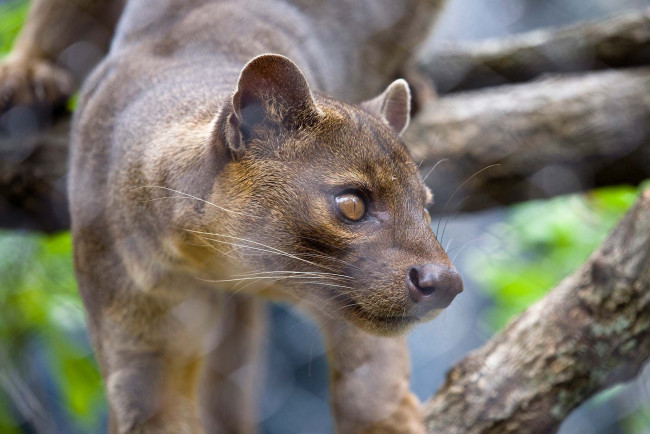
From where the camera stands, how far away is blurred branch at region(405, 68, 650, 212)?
2.19 metres

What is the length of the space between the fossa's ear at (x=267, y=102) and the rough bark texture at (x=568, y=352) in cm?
72

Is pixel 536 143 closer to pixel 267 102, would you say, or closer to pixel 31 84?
pixel 267 102

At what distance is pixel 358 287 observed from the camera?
1050 mm

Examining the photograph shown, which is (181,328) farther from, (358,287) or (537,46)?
(537,46)

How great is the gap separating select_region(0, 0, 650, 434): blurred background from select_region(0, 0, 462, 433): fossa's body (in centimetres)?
28

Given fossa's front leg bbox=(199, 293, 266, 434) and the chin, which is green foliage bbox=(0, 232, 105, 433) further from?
the chin

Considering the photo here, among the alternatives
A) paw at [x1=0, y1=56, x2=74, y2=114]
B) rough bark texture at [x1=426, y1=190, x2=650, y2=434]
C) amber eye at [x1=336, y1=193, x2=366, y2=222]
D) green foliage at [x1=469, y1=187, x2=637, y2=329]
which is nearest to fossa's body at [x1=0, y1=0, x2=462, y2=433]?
amber eye at [x1=336, y1=193, x2=366, y2=222]

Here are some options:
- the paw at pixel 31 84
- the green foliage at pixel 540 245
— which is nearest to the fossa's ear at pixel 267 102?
the paw at pixel 31 84

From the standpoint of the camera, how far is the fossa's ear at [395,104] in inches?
52.8

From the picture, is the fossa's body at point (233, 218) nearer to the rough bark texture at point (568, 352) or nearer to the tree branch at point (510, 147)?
the rough bark texture at point (568, 352)

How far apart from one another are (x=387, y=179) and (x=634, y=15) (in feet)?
5.85

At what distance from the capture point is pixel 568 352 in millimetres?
1515

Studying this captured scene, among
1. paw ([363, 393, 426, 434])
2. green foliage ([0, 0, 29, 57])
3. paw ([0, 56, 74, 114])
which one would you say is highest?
green foliage ([0, 0, 29, 57])

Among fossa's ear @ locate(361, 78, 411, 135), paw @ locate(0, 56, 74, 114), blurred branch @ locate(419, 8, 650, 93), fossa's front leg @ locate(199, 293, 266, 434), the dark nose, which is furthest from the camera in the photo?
blurred branch @ locate(419, 8, 650, 93)
